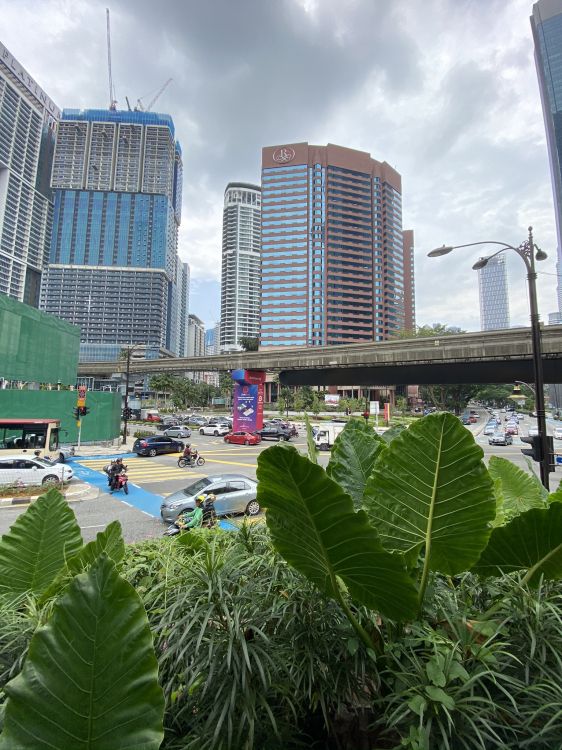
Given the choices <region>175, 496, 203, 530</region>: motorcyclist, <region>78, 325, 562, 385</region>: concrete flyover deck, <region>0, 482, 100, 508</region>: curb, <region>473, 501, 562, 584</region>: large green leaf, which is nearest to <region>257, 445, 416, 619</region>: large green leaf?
<region>473, 501, 562, 584</region>: large green leaf

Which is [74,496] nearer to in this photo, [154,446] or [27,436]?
[27,436]

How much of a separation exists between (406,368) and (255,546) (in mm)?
31411

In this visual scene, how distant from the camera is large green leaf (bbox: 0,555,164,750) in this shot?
84cm

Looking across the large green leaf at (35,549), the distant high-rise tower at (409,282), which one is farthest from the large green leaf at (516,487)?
the distant high-rise tower at (409,282)

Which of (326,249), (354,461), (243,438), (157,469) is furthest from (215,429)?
(326,249)

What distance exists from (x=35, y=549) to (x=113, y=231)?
583 feet

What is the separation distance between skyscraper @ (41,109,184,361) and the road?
122601 mm

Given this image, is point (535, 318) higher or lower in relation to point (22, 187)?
lower

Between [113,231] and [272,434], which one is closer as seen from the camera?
[272,434]

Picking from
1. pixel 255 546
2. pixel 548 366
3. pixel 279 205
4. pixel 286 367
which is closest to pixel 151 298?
pixel 279 205

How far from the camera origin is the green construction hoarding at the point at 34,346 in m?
30.2

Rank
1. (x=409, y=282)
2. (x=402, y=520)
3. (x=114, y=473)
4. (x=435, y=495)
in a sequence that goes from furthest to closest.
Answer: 1. (x=409, y=282)
2. (x=114, y=473)
3. (x=402, y=520)
4. (x=435, y=495)

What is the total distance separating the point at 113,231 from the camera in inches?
6083

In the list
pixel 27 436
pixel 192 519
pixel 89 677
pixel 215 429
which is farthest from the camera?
pixel 215 429
